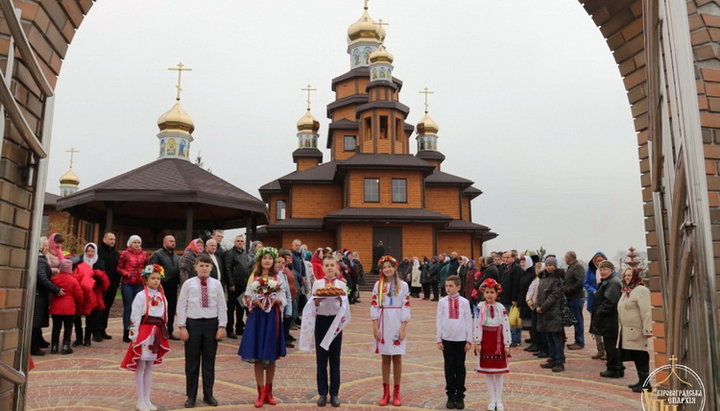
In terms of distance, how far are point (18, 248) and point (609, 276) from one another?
26.9 feet

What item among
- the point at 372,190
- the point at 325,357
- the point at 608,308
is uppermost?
the point at 372,190

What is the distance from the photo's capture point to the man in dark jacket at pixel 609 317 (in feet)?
25.7

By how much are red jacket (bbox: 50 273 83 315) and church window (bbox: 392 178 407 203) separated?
954 inches

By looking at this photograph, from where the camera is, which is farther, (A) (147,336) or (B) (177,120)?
(B) (177,120)

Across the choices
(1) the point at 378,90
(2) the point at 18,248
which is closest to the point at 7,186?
(2) the point at 18,248

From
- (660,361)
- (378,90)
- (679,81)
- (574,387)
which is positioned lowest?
(574,387)

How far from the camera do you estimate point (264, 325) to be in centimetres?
614

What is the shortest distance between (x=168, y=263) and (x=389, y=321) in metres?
5.41

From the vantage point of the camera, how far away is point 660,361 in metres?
3.87

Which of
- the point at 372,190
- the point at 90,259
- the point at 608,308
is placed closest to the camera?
the point at 608,308

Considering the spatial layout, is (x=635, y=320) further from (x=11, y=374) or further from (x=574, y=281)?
(x=11, y=374)

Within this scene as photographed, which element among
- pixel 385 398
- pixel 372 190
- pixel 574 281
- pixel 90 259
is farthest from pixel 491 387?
pixel 372 190

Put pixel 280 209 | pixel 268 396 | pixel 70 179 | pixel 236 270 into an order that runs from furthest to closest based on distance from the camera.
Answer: pixel 70 179, pixel 280 209, pixel 236 270, pixel 268 396

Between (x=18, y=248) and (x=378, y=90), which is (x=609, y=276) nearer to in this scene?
(x=18, y=248)
